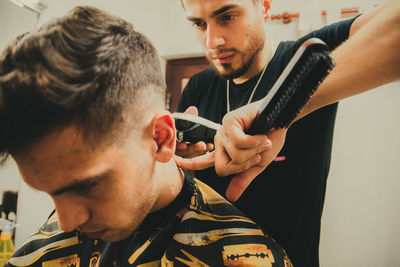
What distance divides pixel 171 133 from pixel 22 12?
4.65 feet

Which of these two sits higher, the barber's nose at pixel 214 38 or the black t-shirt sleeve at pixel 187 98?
the barber's nose at pixel 214 38

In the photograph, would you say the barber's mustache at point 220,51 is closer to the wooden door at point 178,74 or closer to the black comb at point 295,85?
the black comb at point 295,85

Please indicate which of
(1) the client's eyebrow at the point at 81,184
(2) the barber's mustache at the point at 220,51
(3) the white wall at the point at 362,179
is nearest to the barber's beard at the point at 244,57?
(2) the barber's mustache at the point at 220,51

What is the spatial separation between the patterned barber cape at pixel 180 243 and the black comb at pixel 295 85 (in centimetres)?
40

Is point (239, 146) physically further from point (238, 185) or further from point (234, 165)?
point (238, 185)

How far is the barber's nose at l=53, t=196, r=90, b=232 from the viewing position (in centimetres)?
60

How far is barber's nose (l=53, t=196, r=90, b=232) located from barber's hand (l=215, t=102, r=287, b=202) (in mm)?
396

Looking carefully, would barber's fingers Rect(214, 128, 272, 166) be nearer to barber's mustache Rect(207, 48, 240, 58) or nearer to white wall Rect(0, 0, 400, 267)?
barber's mustache Rect(207, 48, 240, 58)

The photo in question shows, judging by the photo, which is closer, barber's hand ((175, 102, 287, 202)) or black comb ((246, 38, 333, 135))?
black comb ((246, 38, 333, 135))

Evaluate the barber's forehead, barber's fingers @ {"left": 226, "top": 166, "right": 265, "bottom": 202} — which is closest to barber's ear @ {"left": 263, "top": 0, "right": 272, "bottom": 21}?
the barber's forehead

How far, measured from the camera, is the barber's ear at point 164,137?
2.27 ft

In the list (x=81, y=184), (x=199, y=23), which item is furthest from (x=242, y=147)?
(x=199, y=23)

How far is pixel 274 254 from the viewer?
0.77 metres

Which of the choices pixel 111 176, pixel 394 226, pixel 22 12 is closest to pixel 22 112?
pixel 111 176
